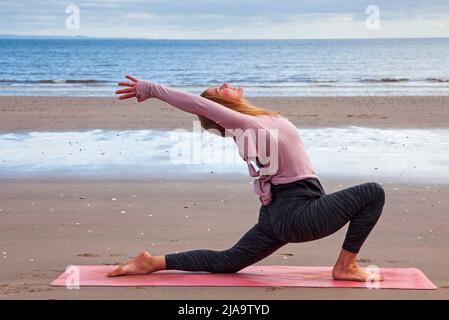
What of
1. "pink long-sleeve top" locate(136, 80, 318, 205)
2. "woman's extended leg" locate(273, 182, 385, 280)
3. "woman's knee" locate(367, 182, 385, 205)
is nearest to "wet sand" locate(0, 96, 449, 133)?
"pink long-sleeve top" locate(136, 80, 318, 205)

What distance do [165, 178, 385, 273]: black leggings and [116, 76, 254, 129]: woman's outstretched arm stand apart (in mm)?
524

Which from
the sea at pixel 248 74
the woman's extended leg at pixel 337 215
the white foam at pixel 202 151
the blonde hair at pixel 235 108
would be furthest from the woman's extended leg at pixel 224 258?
the sea at pixel 248 74

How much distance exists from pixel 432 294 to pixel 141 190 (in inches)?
180

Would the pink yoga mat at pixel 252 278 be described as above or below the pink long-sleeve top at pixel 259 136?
below

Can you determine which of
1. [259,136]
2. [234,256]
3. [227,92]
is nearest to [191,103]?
[227,92]

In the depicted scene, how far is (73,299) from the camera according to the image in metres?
5.09

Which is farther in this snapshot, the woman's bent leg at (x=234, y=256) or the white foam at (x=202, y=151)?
the white foam at (x=202, y=151)

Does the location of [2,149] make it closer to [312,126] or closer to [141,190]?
[141,190]

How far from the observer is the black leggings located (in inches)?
209

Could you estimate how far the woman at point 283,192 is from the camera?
5309mm

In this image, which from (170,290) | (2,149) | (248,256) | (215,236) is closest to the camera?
(170,290)

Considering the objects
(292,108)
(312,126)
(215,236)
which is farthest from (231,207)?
(292,108)

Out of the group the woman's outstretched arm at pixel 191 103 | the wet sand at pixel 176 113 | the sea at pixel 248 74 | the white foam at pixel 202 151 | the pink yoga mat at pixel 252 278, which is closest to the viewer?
the woman's outstretched arm at pixel 191 103

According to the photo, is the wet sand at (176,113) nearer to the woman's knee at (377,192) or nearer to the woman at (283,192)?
the woman at (283,192)
